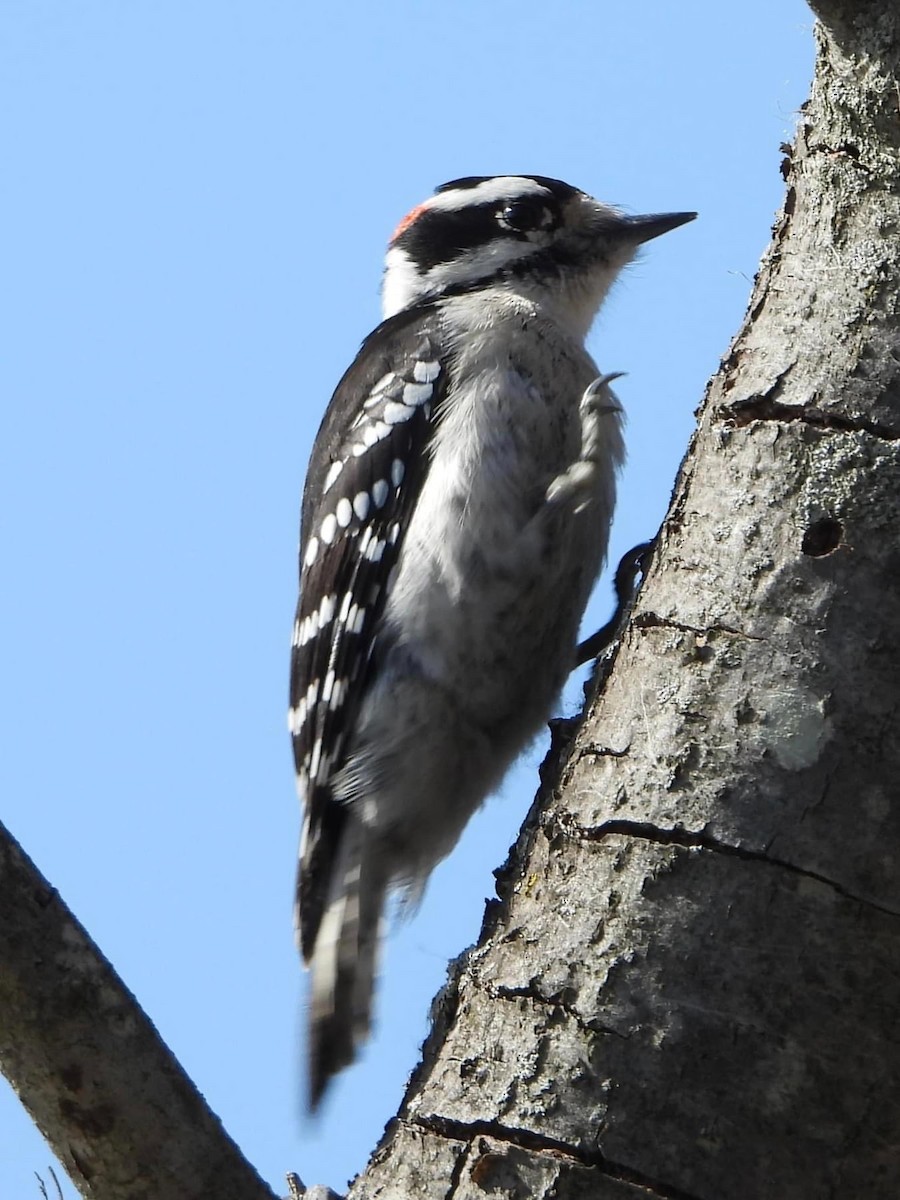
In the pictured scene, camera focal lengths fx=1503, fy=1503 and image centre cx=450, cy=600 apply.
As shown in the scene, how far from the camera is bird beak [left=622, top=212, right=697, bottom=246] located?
468 cm

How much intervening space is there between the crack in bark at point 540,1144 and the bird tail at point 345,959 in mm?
1195

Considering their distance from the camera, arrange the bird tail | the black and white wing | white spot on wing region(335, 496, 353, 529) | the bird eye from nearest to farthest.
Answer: the bird tail
the black and white wing
white spot on wing region(335, 496, 353, 529)
the bird eye

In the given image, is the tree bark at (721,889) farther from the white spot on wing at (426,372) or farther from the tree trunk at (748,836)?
the white spot on wing at (426,372)

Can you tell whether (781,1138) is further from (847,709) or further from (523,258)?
(523,258)

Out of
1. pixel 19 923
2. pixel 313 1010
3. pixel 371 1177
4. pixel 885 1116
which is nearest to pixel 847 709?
pixel 885 1116

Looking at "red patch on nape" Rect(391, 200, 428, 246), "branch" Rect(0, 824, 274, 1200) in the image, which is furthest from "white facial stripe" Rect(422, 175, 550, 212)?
"branch" Rect(0, 824, 274, 1200)

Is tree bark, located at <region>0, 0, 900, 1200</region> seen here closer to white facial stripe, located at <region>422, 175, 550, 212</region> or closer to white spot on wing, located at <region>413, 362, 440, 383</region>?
white spot on wing, located at <region>413, 362, 440, 383</region>

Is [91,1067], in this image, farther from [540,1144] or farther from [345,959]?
[345,959]

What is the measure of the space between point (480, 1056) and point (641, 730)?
0.58 m

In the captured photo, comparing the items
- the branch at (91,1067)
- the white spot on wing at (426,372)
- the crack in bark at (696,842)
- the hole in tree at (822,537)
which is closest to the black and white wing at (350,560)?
the white spot on wing at (426,372)

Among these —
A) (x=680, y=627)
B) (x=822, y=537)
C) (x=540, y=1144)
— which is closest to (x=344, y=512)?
(x=680, y=627)

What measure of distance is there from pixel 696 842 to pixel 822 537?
54 cm

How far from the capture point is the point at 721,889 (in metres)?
2.29

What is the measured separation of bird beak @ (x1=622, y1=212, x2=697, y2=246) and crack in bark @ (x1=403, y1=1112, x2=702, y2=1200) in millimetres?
3075
